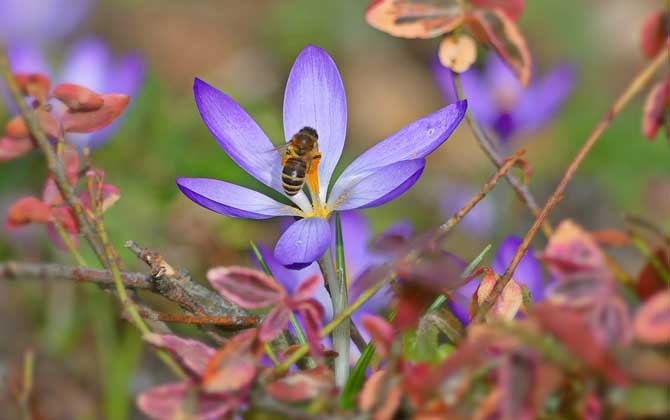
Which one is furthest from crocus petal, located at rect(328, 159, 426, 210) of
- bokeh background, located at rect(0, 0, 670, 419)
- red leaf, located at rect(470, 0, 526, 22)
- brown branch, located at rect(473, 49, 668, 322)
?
bokeh background, located at rect(0, 0, 670, 419)

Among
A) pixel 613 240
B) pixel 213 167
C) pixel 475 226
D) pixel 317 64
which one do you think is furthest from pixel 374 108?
pixel 613 240

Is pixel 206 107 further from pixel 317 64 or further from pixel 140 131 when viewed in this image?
pixel 140 131

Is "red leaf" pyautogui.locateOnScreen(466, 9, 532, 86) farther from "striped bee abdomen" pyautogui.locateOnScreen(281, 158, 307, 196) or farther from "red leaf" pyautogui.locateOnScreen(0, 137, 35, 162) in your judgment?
"red leaf" pyautogui.locateOnScreen(0, 137, 35, 162)

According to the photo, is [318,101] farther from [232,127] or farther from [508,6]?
[508,6]

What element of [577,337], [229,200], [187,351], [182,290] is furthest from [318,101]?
[577,337]

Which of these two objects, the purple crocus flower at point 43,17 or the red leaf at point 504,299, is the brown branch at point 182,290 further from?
the purple crocus flower at point 43,17
